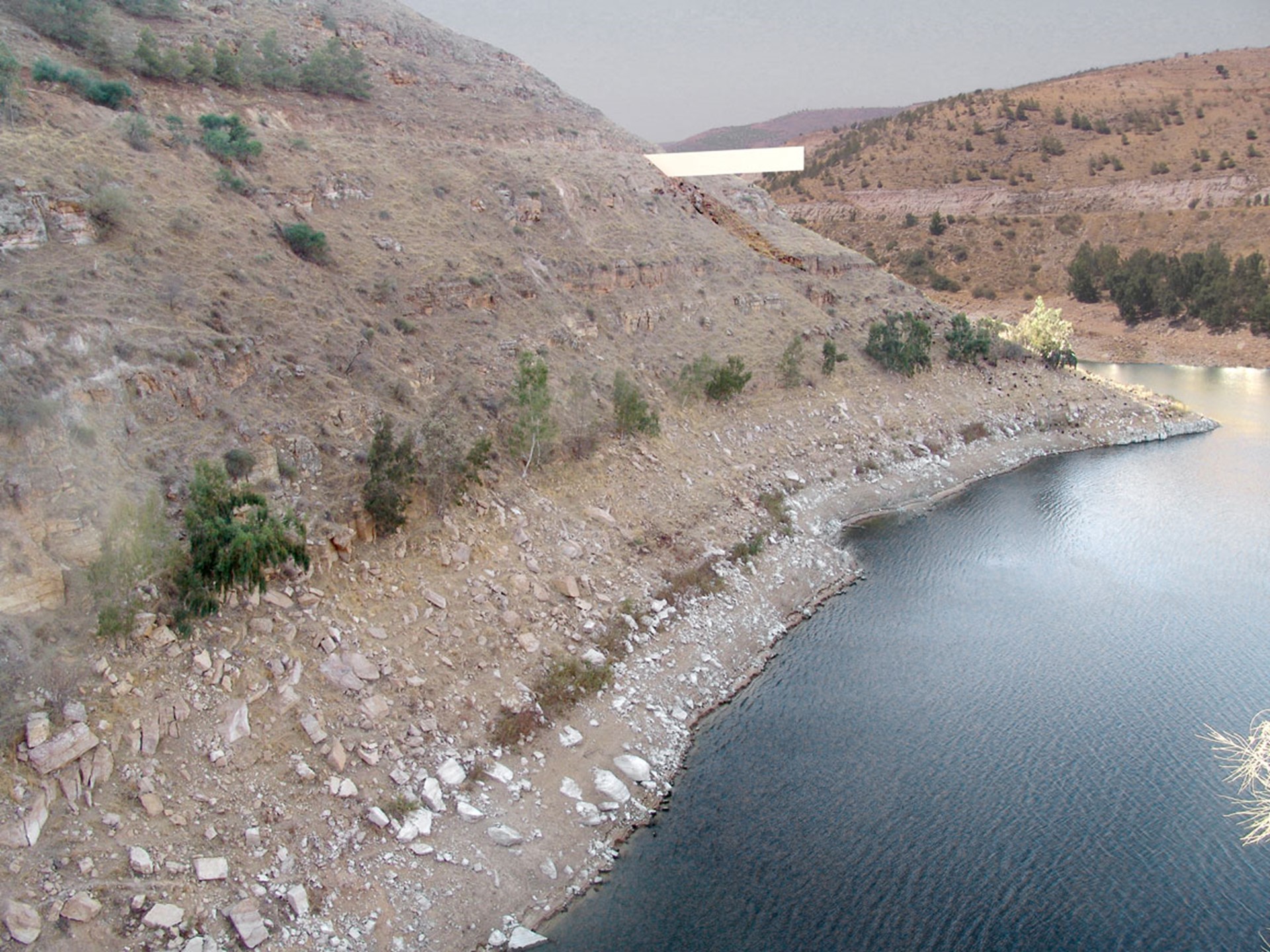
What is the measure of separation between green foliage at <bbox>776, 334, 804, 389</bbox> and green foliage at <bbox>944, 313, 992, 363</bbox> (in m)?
11.5

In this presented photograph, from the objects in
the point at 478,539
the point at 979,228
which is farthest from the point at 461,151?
the point at 979,228

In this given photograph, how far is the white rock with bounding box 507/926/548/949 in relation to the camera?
44.1 ft

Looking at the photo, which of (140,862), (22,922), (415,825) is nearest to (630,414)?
(415,825)

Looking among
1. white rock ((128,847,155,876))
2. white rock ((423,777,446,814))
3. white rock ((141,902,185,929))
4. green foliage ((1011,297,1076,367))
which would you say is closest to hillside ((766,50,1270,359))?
green foliage ((1011,297,1076,367))

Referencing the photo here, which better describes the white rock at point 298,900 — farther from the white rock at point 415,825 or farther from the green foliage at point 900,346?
the green foliage at point 900,346

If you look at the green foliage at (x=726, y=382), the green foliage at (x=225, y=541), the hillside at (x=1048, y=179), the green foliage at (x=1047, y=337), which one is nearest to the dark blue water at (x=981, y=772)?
the green foliage at (x=726, y=382)

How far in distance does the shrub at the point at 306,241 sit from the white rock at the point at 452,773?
618 inches

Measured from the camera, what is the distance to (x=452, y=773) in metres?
15.7

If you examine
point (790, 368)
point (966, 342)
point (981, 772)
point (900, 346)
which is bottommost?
point (981, 772)

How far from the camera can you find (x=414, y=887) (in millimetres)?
13727

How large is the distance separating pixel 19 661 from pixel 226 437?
6.36 meters

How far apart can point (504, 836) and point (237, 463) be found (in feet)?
30.6

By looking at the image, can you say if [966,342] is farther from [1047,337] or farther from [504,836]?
[504,836]

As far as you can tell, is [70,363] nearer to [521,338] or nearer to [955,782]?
[521,338]
